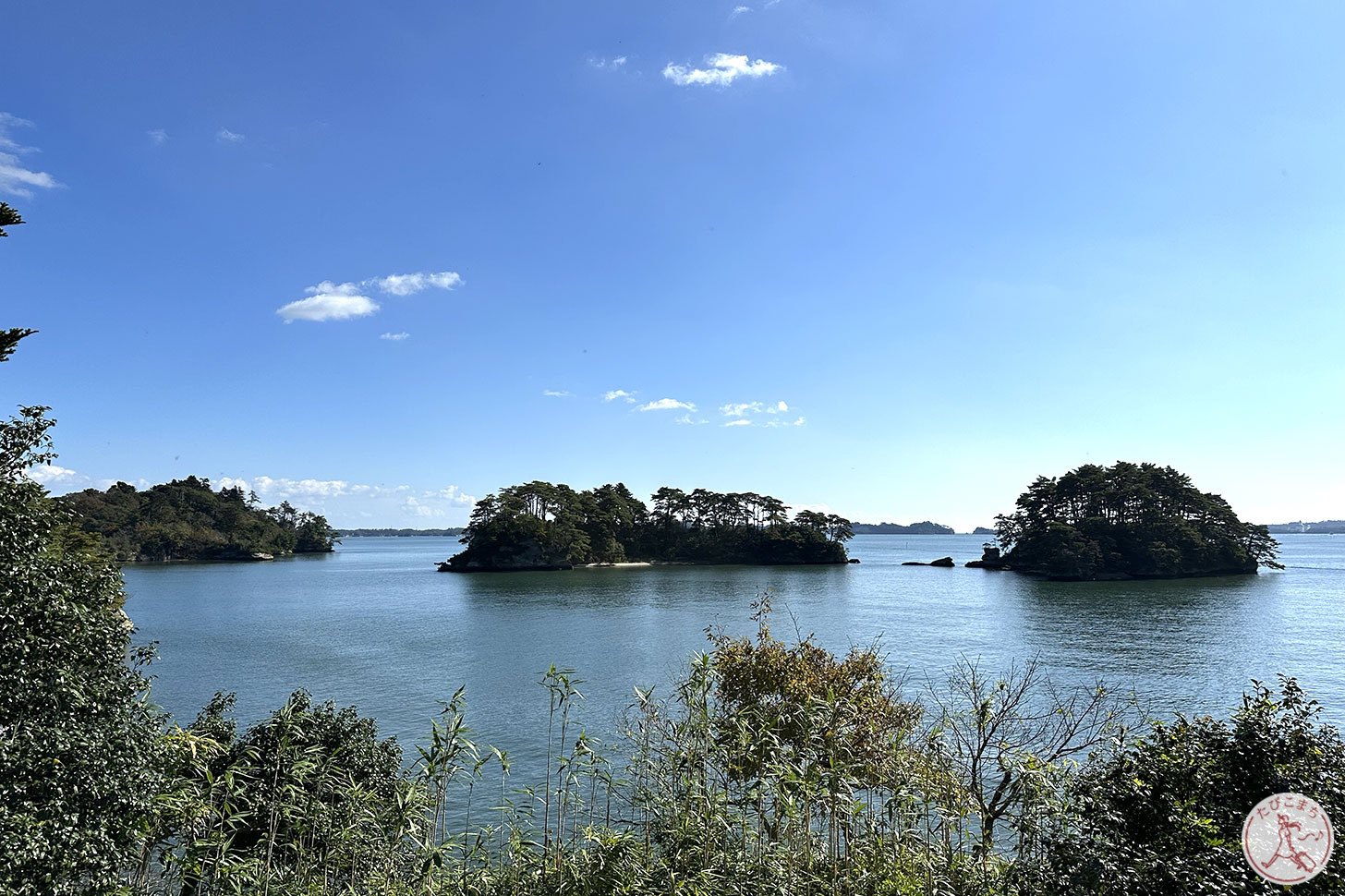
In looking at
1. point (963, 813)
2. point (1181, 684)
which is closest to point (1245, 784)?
point (963, 813)

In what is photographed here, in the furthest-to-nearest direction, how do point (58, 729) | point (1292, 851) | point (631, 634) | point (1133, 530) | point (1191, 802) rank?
point (1133, 530) < point (631, 634) < point (58, 729) < point (1191, 802) < point (1292, 851)

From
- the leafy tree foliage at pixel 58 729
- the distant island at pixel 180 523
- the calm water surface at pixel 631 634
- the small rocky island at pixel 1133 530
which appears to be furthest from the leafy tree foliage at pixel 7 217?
the distant island at pixel 180 523

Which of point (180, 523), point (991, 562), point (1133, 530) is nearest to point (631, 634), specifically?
point (1133, 530)

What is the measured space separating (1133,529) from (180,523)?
125253mm

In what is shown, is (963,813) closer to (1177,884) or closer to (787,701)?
(1177,884)

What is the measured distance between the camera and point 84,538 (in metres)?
23.2

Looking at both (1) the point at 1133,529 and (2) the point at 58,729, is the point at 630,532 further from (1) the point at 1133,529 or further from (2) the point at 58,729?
(2) the point at 58,729

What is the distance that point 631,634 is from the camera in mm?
39219

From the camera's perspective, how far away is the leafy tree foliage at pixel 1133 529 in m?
76.8

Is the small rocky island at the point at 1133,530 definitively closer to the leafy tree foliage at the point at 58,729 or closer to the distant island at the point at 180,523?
the leafy tree foliage at the point at 58,729

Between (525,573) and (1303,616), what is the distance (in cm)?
6785
